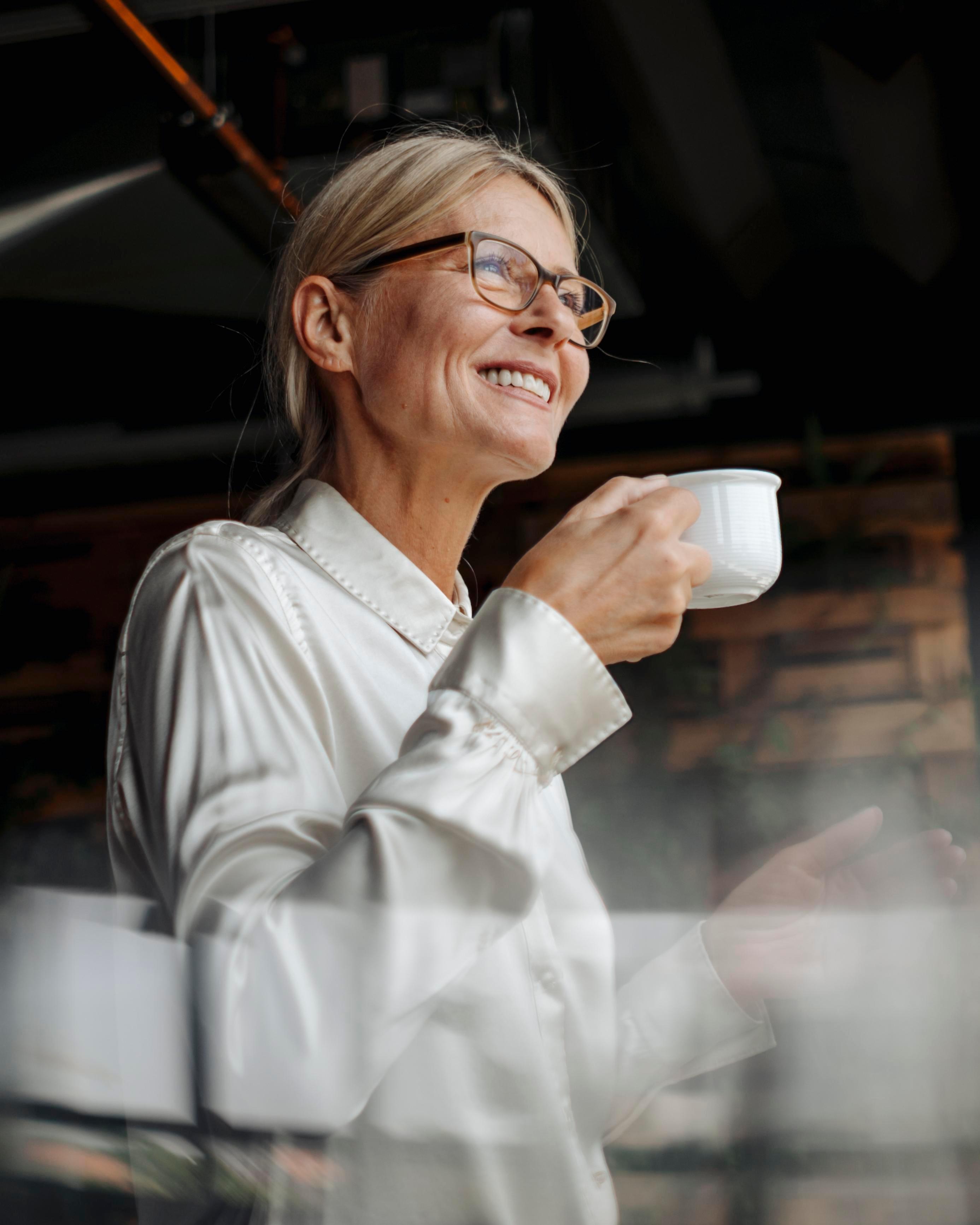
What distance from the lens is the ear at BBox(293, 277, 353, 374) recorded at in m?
0.63

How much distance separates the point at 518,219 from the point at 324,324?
132 millimetres

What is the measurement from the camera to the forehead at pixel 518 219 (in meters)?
0.60

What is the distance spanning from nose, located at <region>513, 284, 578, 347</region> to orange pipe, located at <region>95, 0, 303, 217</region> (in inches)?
13.4

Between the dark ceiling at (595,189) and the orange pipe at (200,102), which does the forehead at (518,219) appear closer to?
the dark ceiling at (595,189)

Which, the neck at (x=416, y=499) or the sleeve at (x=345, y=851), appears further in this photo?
the neck at (x=416, y=499)

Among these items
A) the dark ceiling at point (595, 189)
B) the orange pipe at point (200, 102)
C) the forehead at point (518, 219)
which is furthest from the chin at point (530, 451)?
the orange pipe at point (200, 102)

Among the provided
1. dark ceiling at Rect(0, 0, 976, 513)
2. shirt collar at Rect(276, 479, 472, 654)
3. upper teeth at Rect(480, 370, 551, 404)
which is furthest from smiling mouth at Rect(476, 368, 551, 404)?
dark ceiling at Rect(0, 0, 976, 513)

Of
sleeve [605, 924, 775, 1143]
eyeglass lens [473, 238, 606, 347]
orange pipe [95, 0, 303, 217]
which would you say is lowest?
sleeve [605, 924, 775, 1143]

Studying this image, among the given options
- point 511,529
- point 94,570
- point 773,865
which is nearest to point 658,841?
point 773,865

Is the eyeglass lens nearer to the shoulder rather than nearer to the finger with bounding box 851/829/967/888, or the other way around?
the shoulder

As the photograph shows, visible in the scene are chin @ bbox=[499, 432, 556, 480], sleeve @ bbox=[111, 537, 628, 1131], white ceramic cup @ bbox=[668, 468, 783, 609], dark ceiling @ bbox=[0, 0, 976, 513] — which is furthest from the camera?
dark ceiling @ bbox=[0, 0, 976, 513]

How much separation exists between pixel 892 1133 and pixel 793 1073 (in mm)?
54

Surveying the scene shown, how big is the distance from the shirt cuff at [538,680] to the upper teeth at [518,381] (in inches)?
9.1

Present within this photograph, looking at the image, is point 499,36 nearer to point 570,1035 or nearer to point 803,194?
→ point 803,194
